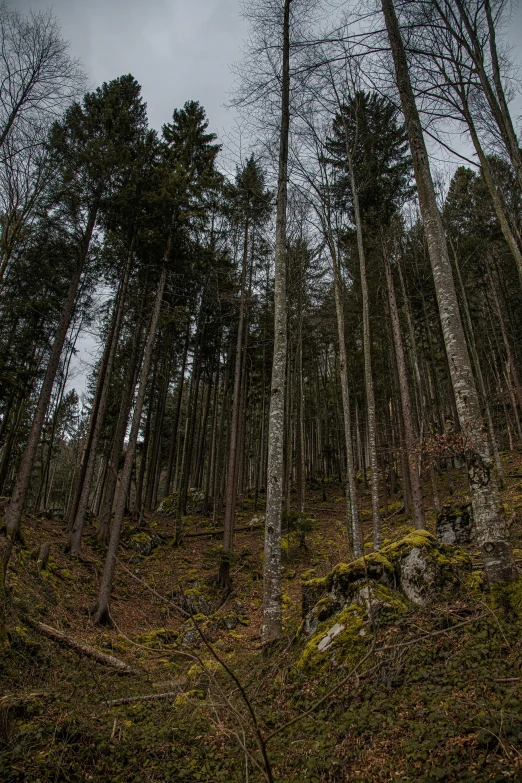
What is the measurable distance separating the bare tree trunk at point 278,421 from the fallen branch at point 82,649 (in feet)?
7.94

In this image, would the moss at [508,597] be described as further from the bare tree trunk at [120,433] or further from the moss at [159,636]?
the bare tree trunk at [120,433]

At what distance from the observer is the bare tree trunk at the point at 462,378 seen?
14.7ft

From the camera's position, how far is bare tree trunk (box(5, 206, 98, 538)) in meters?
10.4

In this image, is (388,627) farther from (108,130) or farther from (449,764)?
(108,130)

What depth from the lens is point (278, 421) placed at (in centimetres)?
732

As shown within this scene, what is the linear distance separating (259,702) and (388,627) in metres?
1.87

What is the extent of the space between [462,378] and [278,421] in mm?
3350

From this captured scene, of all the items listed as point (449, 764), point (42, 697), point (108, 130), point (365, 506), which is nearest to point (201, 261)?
point (108, 130)

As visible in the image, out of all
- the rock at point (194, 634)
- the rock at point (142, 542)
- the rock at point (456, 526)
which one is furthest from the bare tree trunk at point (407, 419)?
the rock at point (142, 542)

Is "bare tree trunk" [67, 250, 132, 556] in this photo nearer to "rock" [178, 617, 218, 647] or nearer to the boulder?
"rock" [178, 617, 218, 647]

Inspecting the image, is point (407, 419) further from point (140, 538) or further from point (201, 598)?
point (140, 538)

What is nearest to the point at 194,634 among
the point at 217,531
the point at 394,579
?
the point at 394,579

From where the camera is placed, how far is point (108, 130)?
13.5 metres

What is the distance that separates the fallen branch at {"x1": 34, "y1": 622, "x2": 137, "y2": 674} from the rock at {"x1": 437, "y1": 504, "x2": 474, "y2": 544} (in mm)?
7104
